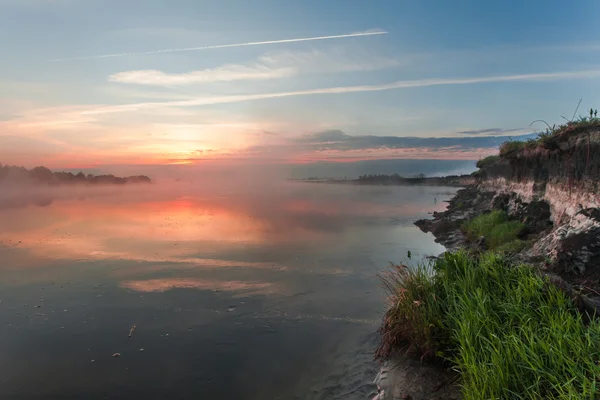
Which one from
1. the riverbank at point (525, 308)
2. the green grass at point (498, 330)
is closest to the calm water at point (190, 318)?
the green grass at point (498, 330)

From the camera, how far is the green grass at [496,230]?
2081cm

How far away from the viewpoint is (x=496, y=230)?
75.9 feet

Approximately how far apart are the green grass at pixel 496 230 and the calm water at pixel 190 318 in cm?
324

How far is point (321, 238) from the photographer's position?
31.0 metres

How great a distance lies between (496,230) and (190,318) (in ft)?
65.0

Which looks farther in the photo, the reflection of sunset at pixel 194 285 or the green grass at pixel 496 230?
the green grass at pixel 496 230

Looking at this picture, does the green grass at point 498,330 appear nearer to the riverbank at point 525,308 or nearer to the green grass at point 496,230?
the riverbank at point 525,308

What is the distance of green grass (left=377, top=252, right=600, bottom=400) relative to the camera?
18.6 ft

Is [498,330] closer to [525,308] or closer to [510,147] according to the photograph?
[525,308]

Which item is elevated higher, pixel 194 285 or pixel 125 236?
pixel 125 236

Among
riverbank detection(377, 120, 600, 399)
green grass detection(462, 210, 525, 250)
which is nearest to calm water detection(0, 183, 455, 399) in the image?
riverbank detection(377, 120, 600, 399)

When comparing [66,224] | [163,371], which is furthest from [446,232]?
[66,224]

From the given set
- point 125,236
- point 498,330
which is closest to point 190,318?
point 498,330

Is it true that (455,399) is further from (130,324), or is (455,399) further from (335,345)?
(130,324)
